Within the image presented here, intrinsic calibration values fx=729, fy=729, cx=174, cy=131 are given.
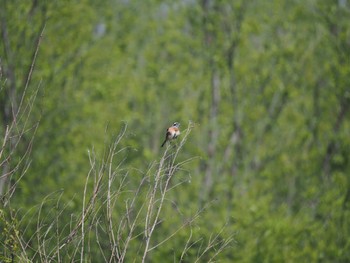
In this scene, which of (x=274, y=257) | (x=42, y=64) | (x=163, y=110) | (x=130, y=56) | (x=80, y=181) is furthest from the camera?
(x=130, y=56)

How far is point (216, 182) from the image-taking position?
1689cm

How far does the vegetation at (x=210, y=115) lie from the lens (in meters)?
15.2

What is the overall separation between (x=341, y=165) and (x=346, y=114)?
134 centimetres

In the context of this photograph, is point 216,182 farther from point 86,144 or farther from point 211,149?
point 86,144

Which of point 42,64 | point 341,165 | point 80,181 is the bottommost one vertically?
point 341,165

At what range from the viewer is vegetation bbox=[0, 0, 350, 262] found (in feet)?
49.9

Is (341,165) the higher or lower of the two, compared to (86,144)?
lower

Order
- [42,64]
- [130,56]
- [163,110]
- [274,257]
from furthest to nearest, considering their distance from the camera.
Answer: [130,56], [163,110], [42,64], [274,257]

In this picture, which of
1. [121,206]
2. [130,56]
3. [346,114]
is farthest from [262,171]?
[130,56]

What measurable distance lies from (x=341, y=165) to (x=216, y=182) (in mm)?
3331

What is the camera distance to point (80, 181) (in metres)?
16.7

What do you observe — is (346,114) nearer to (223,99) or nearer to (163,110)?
(223,99)

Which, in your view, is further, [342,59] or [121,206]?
[342,59]

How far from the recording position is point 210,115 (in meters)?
18.2
